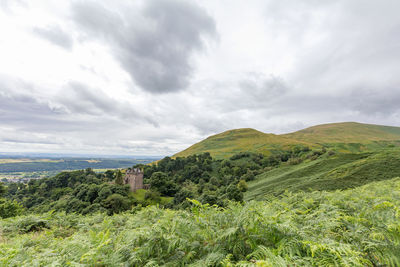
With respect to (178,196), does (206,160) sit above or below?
above

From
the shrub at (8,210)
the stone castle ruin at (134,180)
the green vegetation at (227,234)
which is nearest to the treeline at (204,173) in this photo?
the stone castle ruin at (134,180)

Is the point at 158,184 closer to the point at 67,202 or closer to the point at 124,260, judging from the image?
the point at 67,202

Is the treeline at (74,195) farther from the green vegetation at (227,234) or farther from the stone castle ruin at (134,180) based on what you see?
the green vegetation at (227,234)

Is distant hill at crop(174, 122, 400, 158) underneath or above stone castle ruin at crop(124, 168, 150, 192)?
above

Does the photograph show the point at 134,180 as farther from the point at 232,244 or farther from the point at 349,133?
the point at 349,133

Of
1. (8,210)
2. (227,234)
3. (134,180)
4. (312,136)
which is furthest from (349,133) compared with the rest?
(8,210)

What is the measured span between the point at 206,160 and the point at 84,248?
9090cm

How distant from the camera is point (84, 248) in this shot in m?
3.68

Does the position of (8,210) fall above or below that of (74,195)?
above

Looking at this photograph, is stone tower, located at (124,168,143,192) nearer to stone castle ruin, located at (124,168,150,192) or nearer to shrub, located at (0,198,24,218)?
stone castle ruin, located at (124,168,150,192)

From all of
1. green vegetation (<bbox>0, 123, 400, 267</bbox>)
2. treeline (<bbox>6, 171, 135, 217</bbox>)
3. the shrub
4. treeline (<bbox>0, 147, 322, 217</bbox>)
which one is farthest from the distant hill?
green vegetation (<bbox>0, 123, 400, 267</bbox>)

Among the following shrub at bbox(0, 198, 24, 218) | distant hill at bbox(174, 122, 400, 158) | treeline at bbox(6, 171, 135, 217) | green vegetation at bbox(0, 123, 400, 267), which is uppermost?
distant hill at bbox(174, 122, 400, 158)

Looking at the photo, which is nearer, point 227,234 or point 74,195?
point 227,234

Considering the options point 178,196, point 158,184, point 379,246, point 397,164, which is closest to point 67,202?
point 158,184
